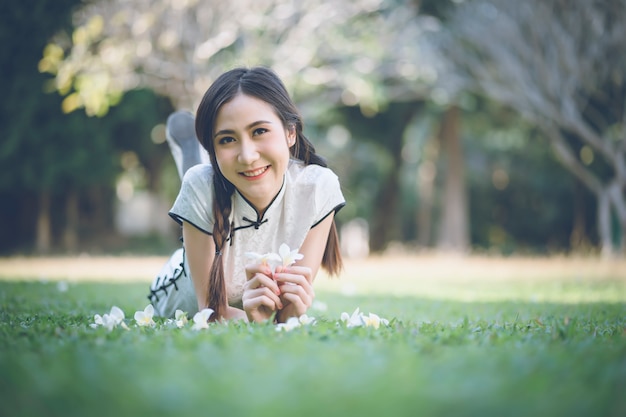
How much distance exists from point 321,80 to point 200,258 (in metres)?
11.8

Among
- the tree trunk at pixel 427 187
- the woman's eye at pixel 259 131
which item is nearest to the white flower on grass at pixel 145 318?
the woman's eye at pixel 259 131

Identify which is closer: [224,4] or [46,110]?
[224,4]

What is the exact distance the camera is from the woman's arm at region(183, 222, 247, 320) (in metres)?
3.87

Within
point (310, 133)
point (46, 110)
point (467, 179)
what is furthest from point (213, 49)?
point (467, 179)

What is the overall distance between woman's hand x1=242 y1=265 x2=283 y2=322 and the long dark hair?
1.04ft

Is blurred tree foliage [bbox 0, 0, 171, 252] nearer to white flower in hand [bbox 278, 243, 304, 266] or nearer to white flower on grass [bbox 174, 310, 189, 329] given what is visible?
white flower on grass [bbox 174, 310, 189, 329]

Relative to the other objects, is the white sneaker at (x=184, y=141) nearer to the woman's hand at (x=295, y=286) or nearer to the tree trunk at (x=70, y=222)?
the woman's hand at (x=295, y=286)

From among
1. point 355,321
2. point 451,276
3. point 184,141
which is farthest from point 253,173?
point 451,276

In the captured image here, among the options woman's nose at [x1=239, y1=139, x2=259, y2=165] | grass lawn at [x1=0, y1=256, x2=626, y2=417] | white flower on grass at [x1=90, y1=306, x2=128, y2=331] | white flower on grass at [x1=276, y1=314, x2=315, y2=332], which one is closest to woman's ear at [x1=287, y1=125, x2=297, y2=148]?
woman's nose at [x1=239, y1=139, x2=259, y2=165]

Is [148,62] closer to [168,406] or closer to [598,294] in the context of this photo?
[598,294]

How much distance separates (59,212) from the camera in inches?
887

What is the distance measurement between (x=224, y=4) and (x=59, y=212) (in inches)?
492

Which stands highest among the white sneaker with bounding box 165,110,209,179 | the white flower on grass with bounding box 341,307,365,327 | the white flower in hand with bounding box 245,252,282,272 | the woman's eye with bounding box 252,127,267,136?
the white sneaker with bounding box 165,110,209,179

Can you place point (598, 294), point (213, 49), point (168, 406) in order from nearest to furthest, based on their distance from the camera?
1. point (168, 406)
2. point (598, 294)
3. point (213, 49)
